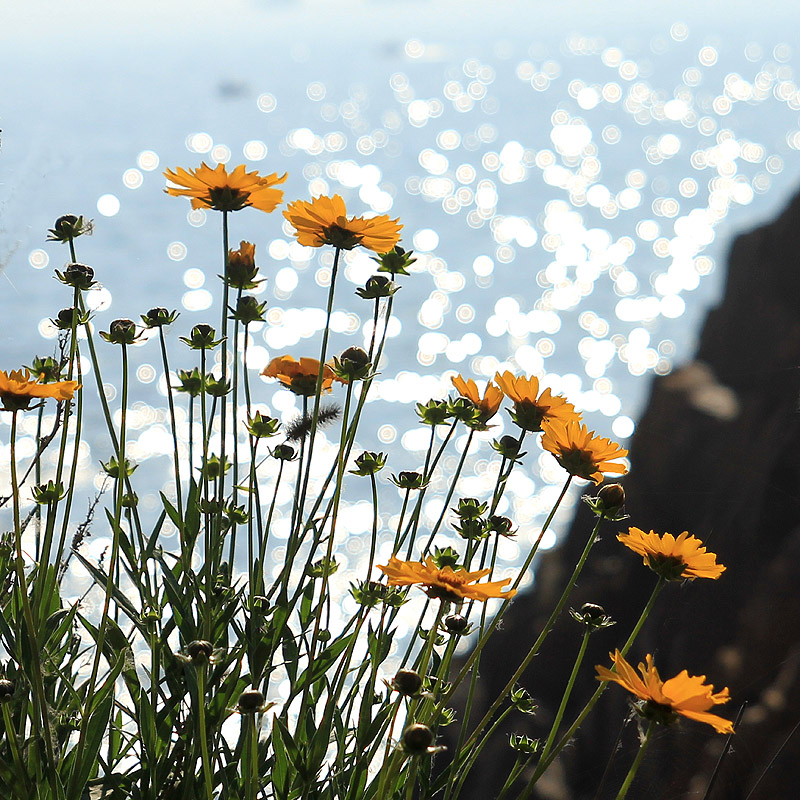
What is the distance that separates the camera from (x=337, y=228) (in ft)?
1.55

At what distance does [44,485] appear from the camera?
526mm

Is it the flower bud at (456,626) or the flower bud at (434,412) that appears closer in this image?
the flower bud at (456,626)

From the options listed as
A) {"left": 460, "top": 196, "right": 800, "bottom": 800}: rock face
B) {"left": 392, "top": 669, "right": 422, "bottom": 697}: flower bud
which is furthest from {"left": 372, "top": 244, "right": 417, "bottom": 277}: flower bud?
{"left": 460, "top": 196, "right": 800, "bottom": 800}: rock face

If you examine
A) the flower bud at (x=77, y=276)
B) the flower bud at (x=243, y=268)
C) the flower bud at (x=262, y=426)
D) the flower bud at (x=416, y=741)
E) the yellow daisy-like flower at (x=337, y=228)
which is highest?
the yellow daisy-like flower at (x=337, y=228)

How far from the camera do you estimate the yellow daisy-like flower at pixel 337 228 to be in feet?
1.55

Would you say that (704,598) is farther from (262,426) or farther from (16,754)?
(16,754)

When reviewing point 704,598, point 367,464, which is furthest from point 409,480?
point 704,598

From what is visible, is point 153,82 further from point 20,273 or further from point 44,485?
point 44,485

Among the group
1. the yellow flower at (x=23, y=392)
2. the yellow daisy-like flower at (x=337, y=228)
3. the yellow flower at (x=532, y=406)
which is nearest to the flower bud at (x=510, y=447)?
the yellow flower at (x=532, y=406)

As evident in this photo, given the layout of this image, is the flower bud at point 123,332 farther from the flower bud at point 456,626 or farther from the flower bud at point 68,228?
the flower bud at point 456,626

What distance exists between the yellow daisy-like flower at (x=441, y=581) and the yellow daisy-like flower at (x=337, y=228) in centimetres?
17

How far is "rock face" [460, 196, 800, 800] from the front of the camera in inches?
33.4

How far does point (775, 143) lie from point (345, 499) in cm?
328

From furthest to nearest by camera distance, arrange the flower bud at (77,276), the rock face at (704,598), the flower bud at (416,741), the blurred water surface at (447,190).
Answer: the blurred water surface at (447,190) < the rock face at (704,598) < the flower bud at (77,276) < the flower bud at (416,741)
